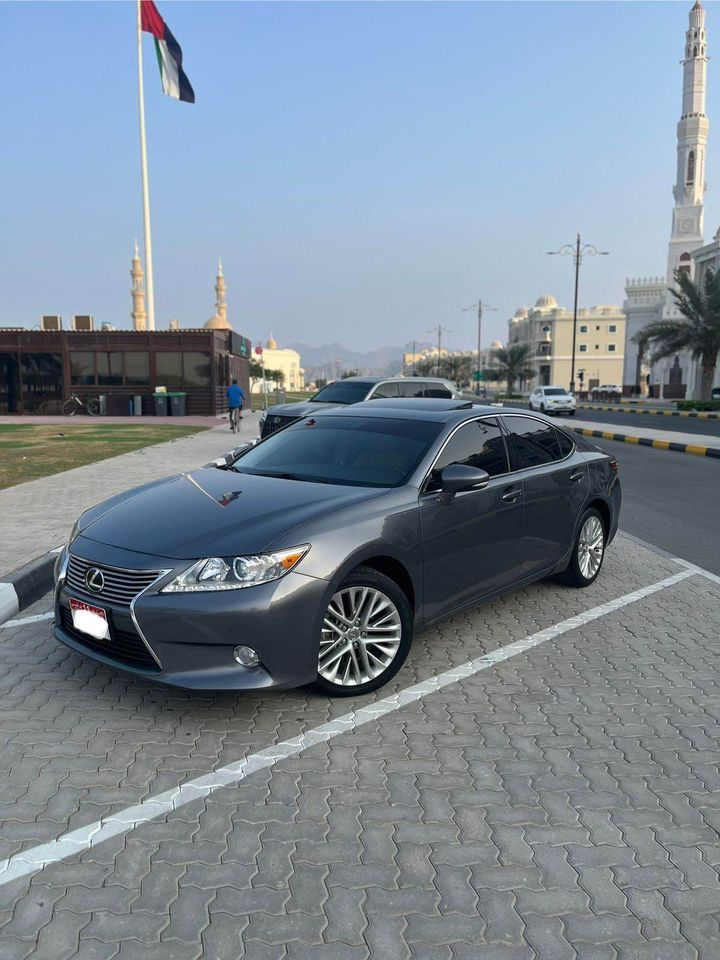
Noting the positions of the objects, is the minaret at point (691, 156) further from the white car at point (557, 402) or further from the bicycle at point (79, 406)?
the bicycle at point (79, 406)

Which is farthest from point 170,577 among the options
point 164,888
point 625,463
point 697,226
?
point 697,226

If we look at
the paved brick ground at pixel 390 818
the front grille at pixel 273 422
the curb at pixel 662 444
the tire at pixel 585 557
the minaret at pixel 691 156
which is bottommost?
the curb at pixel 662 444

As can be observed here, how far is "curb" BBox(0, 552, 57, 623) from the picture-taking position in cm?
525

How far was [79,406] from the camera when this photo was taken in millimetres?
31547

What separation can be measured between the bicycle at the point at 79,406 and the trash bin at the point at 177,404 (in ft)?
10.5

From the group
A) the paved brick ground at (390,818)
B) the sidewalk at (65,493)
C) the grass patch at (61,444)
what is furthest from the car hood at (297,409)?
the paved brick ground at (390,818)

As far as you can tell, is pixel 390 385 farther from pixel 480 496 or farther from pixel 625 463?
pixel 480 496

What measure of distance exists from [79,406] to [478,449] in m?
29.8

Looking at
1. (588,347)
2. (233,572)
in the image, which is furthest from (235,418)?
(588,347)

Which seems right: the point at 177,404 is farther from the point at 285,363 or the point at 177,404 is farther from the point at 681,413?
the point at 285,363

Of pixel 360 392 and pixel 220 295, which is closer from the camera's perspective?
pixel 360 392

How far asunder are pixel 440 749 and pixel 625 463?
1271 cm

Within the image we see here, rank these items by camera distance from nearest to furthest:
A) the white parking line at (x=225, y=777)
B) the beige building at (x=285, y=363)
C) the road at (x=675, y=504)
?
the white parking line at (x=225, y=777), the road at (x=675, y=504), the beige building at (x=285, y=363)

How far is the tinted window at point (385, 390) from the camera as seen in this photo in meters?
14.4
